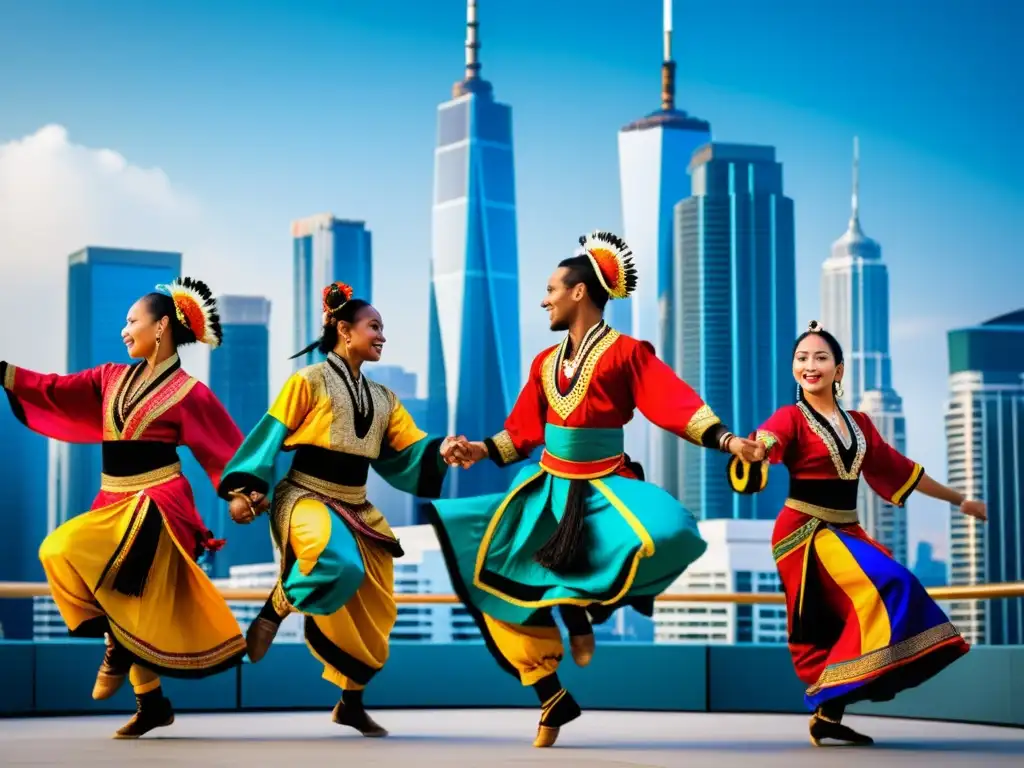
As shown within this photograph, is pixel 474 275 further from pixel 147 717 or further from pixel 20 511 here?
pixel 147 717

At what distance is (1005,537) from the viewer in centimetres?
5988

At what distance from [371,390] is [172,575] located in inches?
34.7

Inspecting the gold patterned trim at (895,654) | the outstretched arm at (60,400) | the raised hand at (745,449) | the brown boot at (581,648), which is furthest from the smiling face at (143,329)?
the gold patterned trim at (895,654)

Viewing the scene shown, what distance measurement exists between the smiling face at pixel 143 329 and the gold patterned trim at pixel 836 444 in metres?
2.13

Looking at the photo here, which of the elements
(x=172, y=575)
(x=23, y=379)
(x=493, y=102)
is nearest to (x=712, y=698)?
(x=172, y=575)

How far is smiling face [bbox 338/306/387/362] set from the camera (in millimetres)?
4977

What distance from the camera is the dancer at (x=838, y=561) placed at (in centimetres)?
453

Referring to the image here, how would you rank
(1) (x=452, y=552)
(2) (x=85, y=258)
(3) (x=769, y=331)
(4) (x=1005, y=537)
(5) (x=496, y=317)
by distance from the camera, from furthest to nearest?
(3) (x=769, y=331)
(5) (x=496, y=317)
(2) (x=85, y=258)
(4) (x=1005, y=537)
(1) (x=452, y=552)

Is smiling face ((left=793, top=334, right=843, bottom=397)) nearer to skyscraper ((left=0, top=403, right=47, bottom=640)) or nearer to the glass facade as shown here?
skyscraper ((left=0, top=403, right=47, bottom=640))

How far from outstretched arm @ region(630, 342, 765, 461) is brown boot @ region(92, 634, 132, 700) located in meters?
1.82

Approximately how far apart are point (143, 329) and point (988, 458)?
2366 inches

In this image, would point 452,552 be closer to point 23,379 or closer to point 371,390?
point 371,390

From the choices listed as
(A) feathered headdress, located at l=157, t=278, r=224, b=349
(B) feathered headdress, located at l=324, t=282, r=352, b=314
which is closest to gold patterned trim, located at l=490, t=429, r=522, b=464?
(B) feathered headdress, located at l=324, t=282, r=352, b=314

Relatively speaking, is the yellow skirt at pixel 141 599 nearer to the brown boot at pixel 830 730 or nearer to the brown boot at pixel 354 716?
the brown boot at pixel 354 716
